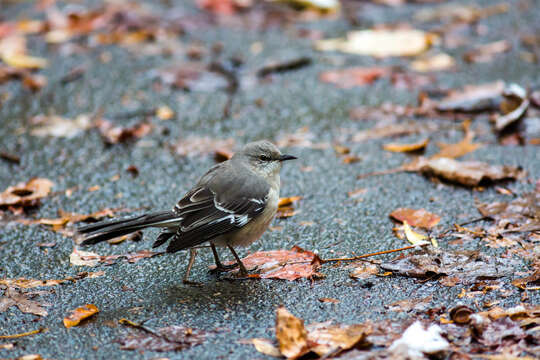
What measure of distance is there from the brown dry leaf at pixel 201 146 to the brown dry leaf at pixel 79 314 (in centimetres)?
222

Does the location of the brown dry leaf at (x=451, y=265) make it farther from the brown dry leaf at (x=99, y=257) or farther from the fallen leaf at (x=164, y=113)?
the fallen leaf at (x=164, y=113)

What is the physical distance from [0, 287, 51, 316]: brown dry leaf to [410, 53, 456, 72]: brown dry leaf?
474 cm

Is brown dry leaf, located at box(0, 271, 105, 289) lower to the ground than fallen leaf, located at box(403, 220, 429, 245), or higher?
lower

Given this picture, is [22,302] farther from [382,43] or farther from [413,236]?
[382,43]

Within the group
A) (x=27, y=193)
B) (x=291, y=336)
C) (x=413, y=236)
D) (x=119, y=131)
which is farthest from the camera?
(x=119, y=131)

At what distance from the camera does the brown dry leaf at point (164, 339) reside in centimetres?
283

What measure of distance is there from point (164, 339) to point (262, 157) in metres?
1.59

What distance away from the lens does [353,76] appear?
6.49 m

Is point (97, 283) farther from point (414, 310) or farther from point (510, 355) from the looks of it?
point (510, 355)

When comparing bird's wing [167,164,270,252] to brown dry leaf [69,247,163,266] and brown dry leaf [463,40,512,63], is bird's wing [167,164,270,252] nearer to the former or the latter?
brown dry leaf [69,247,163,266]

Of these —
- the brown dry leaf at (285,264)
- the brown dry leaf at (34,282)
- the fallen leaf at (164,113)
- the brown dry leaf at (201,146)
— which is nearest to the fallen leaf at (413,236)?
the brown dry leaf at (285,264)

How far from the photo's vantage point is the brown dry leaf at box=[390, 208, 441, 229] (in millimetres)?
4023

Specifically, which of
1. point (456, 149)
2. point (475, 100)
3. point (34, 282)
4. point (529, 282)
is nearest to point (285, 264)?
point (529, 282)

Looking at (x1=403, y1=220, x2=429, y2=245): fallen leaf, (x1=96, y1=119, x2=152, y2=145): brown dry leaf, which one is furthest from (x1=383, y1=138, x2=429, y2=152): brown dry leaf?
(x1=96, y1=119, x2=152, y2=145): brown dry leaf
